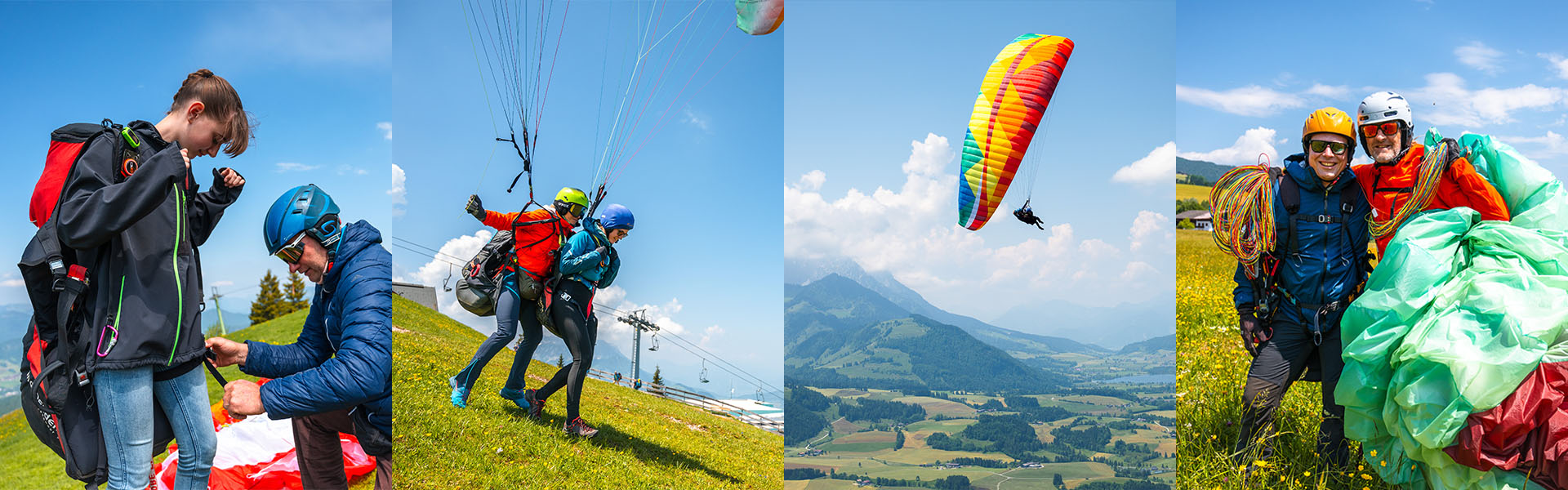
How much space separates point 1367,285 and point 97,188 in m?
4.70

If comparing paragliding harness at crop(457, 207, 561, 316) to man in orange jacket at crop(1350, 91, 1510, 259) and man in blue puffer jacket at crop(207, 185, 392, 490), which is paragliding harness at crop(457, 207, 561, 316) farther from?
man in orange jacket at crop(1350, 91, 1510, 259)

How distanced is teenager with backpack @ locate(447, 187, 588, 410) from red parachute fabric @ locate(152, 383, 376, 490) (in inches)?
25.3

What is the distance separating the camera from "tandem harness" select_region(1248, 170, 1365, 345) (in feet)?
10.0

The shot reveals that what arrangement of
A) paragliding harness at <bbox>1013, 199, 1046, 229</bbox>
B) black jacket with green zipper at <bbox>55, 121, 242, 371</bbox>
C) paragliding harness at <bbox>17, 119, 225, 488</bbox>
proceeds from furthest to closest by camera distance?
1. paragliding harness at <bbox>1013, 199, 1046, 229</bbox>
2. paragliding harness at <bbox>17, 119, 225, 488</bbox>
3. black jacket with green zipper at <bbox>55, 121, 242, 371</bbox>

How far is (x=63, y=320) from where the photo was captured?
231 centimetres

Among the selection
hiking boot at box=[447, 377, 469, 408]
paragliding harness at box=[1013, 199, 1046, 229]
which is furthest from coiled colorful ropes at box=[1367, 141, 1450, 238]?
hiking boot at box=[447, 377, 469, 408]

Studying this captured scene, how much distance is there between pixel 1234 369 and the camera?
179 inches

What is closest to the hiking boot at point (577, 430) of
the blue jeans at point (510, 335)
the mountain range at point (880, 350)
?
the blue jeans at point (510, 335)

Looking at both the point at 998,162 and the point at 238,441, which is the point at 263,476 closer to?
the point at 238,441

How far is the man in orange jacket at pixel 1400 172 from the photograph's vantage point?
303cm

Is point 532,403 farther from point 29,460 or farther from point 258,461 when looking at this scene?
point 29,460

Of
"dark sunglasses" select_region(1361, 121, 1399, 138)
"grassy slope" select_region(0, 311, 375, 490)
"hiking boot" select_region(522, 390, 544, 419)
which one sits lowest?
"grassy slope" select_region(0, 311, 375, 490)

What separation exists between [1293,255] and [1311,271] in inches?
3.7

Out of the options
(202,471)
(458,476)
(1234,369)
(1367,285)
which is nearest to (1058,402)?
(1234,369)
